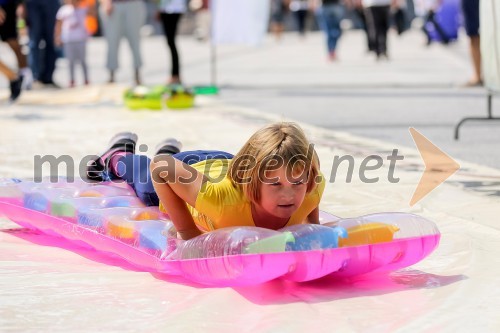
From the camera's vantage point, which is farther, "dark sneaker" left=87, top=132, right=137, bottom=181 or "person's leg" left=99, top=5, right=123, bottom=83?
"person's leg" left=99, top=5, right=123, bottom=83

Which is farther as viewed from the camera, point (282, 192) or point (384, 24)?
point (384, 24)

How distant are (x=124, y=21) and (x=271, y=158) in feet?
32.4

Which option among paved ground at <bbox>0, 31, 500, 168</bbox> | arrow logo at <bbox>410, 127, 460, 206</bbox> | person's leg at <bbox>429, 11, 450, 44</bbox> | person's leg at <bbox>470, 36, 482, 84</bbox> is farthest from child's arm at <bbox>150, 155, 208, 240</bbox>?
person's leg at <bbox>429, 11, 450, 44</bbox>

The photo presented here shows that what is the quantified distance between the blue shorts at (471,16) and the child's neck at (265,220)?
25.6 feet

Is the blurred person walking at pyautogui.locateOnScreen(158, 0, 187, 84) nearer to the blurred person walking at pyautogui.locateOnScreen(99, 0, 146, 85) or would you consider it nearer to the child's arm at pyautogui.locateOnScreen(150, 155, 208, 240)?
the blurred person walking at pyautogui.locateOnScreen(99, 0, 146, 85)

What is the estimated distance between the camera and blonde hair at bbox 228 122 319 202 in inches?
144

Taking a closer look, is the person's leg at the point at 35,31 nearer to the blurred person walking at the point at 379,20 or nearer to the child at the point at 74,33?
the child at the point at 74,33

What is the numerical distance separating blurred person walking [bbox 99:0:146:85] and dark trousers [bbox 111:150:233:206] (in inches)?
318

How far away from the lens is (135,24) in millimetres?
13180

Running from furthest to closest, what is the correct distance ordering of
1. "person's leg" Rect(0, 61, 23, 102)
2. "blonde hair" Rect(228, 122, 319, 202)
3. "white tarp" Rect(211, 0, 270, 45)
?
"white tarp" Rect(211, 0, 270, 45), "person's leg" Rect(0, 61, 23, 102), "blonde hair" Rect(228, 122, 319, 202)

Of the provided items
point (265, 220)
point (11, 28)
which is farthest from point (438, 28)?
point (265, 220)

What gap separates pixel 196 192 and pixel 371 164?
2.99 meters

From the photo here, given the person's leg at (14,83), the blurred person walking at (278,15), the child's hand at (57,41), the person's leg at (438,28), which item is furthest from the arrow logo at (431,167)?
the blurred person walking at (278,15)

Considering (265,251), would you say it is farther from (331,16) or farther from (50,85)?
(331,16)
